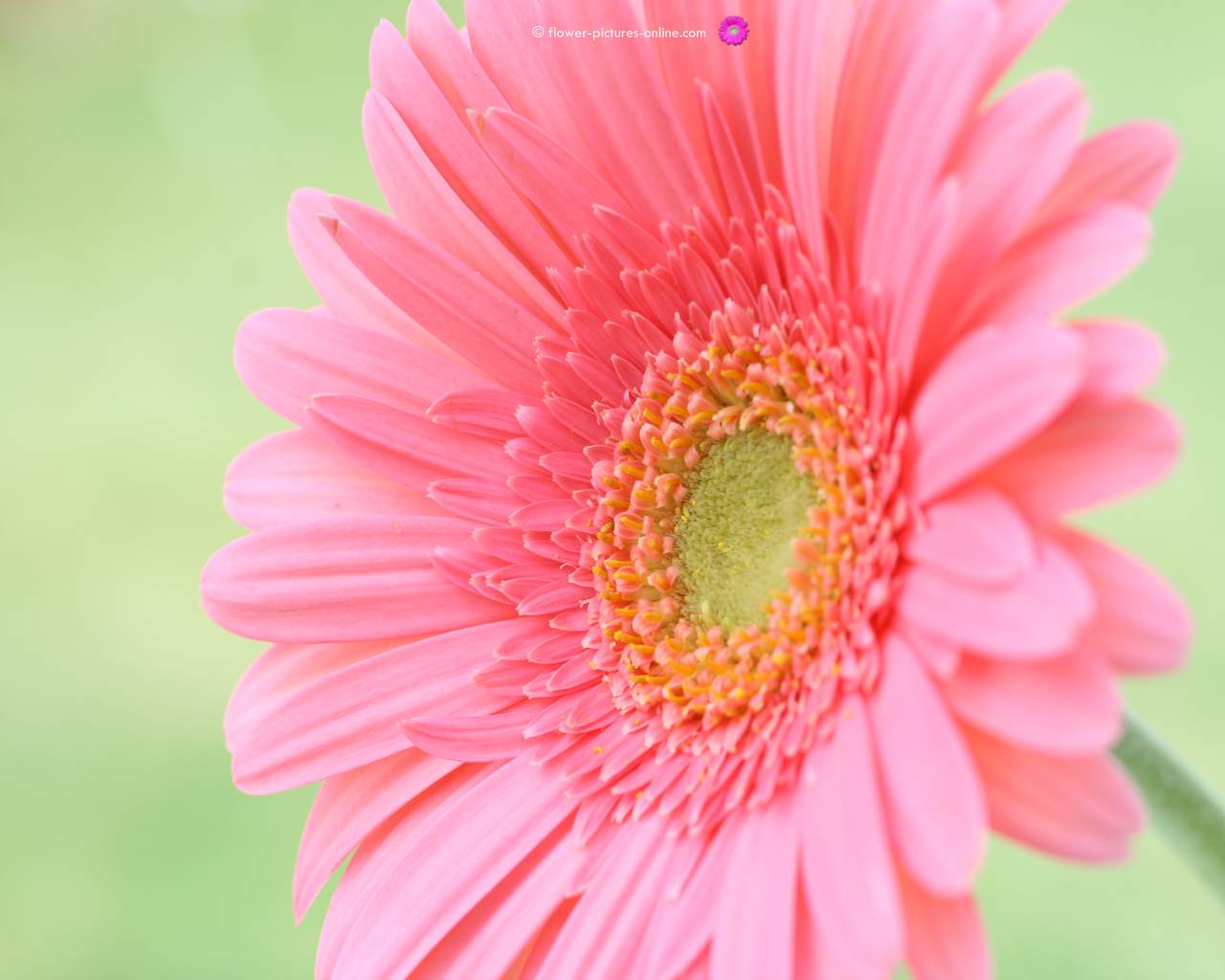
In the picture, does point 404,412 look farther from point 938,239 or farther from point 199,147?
point 199,147

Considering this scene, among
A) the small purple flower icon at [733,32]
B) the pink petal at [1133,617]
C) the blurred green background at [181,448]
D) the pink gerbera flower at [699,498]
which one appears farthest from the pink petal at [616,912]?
the blurred green background at [181,448]

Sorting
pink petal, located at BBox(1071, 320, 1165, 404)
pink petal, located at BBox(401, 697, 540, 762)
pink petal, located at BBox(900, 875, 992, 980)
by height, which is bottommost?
pink petal, located at BBox(900, 875, 992, 980)

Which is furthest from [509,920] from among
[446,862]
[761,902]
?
[761,902]

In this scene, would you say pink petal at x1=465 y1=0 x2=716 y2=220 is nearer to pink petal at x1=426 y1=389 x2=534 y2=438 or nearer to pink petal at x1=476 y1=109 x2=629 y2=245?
pink petal at x1=476 y1=109 x2=629 y2=245

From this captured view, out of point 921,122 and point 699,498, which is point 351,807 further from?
point 921,122

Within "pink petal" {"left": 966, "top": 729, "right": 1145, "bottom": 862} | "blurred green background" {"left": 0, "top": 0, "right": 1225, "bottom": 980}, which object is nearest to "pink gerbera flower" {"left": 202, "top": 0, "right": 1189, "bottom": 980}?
"pink petal" {"left": 966, "top": 729, "right": 1145, "bottom": 862}

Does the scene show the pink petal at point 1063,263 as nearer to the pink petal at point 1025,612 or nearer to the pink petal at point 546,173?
the pink petal at point 1025,612
